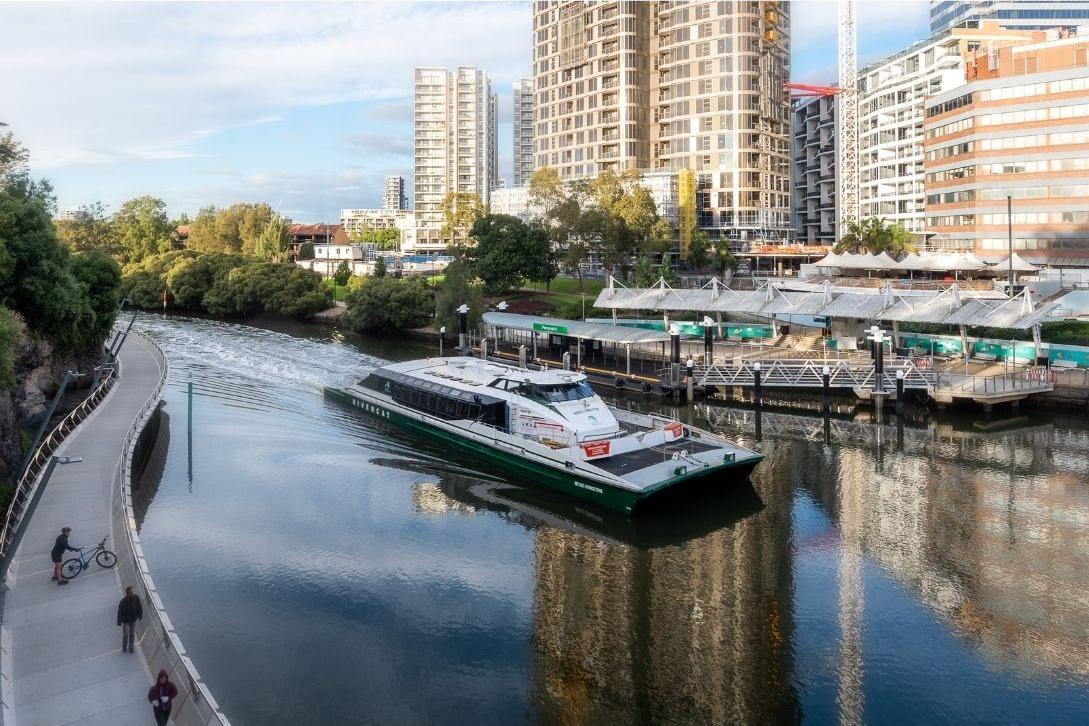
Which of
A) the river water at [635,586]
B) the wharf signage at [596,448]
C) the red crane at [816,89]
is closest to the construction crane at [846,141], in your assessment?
the red crane at [816,89]

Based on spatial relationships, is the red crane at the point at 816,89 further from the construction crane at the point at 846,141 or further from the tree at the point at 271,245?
the tree at the point at 271,245

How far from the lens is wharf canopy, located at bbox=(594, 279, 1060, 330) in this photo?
147ft

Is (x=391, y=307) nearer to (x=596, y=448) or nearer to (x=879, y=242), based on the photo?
(x=879, y=242)

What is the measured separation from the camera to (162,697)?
1472cm

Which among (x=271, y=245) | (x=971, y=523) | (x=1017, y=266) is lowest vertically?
(x=971, y=523)

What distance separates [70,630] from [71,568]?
292 centimetres

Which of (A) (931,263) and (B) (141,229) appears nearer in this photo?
(A) (931,263)

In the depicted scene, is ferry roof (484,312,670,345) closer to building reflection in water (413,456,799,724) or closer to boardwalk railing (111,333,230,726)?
building reflection in water (413,456,799,724)

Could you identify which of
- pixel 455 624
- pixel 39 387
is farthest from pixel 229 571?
pixel 39 387

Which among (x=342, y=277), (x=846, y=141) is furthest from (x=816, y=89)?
(x=342, y=277)

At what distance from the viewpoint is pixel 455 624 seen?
21.8 metres

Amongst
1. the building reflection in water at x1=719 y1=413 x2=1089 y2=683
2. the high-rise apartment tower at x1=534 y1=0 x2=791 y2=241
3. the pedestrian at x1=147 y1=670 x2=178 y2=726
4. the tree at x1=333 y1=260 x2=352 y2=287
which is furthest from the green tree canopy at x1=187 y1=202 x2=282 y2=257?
the pedestrian at x1=147 y1=670 x2=178 y2=726

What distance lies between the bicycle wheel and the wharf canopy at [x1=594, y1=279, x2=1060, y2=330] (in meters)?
42.3

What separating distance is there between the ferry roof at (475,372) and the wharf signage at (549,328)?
485 inches
